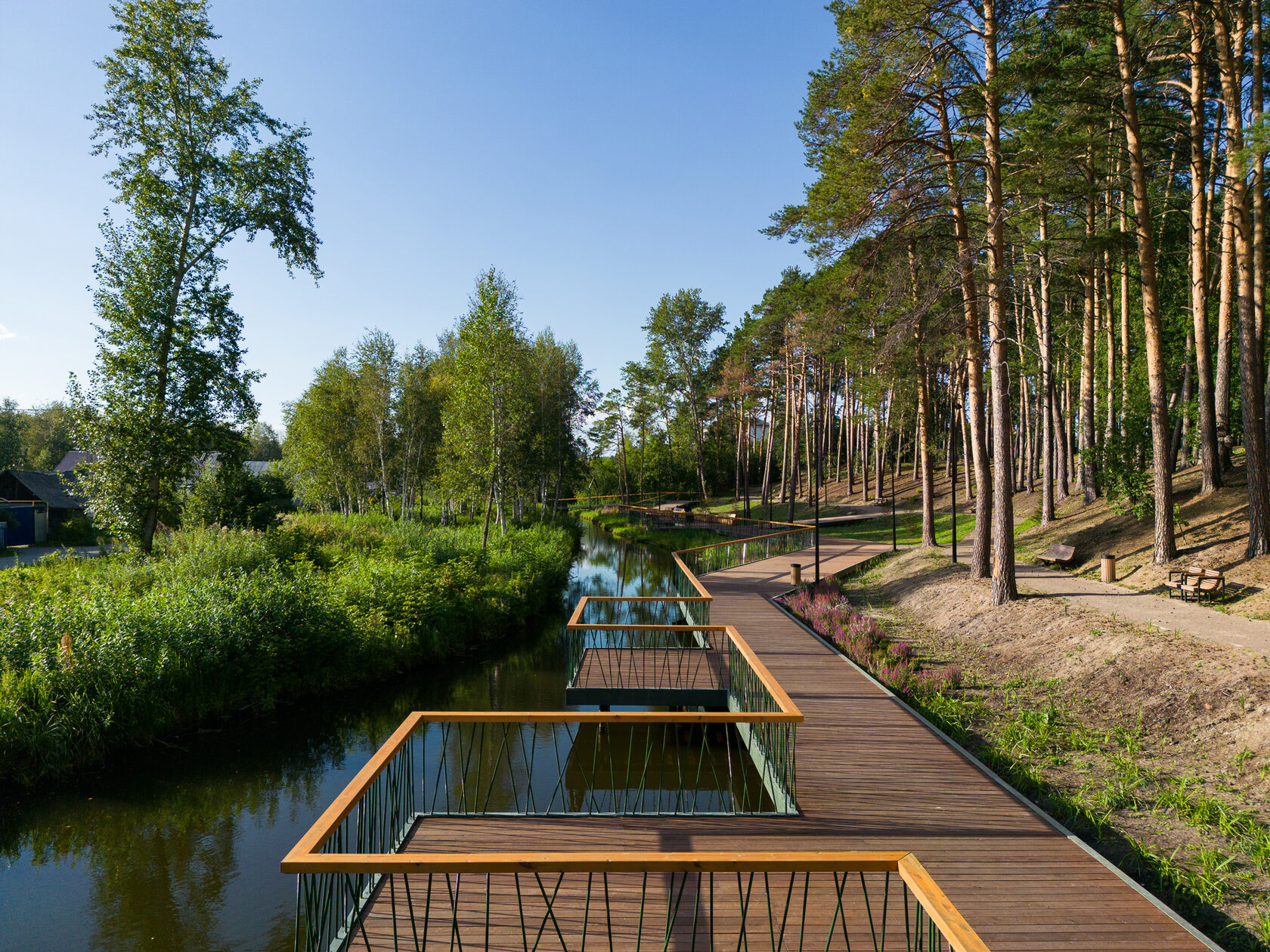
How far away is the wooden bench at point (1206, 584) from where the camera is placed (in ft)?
33.9

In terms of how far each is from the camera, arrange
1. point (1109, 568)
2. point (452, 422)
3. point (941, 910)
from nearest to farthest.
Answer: point (941, 910)
point (1109, 568)
point (452, 422)

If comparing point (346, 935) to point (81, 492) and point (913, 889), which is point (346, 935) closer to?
point (913, 889)

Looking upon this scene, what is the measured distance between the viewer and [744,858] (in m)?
3.11

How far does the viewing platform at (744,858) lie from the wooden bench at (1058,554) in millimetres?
8320

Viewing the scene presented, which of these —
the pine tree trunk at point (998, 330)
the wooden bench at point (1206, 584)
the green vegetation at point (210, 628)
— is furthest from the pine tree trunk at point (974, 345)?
the green vegetation at point (210, 628)

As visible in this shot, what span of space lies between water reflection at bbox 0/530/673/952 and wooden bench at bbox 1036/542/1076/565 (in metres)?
11.3

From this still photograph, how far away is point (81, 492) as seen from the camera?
14344 mm

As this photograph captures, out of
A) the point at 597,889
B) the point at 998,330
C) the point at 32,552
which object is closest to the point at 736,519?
the point at 998,330

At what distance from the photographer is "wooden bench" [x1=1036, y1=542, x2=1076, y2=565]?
14391mm

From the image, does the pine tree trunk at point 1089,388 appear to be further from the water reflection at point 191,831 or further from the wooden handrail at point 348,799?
the wooden handrail at point 348,799

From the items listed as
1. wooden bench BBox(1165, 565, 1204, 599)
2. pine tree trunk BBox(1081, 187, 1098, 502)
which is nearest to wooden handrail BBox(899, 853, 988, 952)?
wooden bench BBox(1165, 565, 1204, 599)

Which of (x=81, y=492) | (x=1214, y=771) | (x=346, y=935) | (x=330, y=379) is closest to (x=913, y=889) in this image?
(x=346, y=935)

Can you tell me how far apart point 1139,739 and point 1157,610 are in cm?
399

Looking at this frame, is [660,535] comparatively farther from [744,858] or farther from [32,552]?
[744,858]
